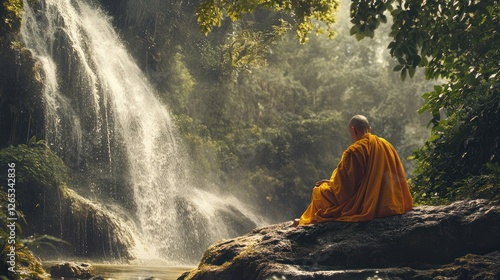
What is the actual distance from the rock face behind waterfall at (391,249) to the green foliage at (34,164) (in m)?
10.2

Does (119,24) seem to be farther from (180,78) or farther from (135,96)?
(135,96)

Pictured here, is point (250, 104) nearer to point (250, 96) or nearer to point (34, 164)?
point (250, 96)

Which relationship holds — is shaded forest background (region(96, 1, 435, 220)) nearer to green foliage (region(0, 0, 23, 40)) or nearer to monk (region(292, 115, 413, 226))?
green foliage (region(0, 0, 23, 40))

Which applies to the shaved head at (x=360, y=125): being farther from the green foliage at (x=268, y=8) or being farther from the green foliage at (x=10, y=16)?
the green foliage at (x=10, y=16)

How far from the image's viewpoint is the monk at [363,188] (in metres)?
7.82

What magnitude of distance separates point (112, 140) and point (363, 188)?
48.8 ft

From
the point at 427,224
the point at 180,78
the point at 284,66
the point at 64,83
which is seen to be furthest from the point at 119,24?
the point at 427,224

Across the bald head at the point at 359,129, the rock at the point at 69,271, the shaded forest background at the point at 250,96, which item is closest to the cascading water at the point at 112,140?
the shaded forest background at the point at 250,96

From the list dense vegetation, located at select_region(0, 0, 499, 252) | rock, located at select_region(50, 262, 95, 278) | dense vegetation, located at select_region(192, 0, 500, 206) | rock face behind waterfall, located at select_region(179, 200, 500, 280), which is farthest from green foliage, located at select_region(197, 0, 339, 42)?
rock face behind waterfall, located at select_region(179, 200, 500, 280)

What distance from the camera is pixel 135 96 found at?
23594 millimetres

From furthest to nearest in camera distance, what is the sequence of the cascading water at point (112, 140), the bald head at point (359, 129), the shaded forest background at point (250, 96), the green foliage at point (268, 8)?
1. the cascading water at point (112, 140)
2. the shaded forest background at point (250, 96)
3. the green foliage at point (268, 8)
4. the bald head at point (359, 129)

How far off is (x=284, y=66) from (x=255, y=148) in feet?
25.6

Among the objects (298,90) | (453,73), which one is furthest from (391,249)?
(298,90)

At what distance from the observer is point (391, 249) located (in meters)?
7.01
